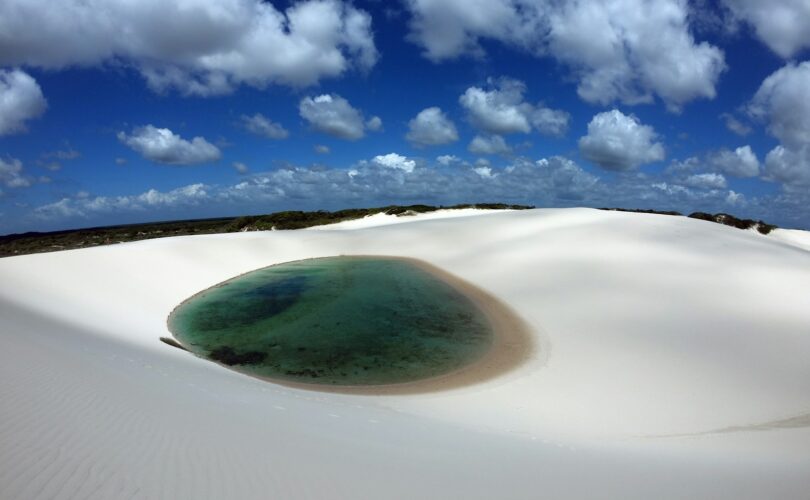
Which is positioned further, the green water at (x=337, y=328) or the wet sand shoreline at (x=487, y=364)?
the green water at (x=337, y=328)

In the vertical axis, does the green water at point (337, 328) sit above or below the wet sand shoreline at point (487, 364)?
above

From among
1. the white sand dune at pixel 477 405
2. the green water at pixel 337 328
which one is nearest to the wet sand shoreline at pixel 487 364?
the green water at pixel 337 328

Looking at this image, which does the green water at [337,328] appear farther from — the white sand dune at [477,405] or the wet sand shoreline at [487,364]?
the white sand dune at [477,405]

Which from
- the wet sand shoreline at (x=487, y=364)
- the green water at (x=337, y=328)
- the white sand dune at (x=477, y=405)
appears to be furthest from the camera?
the green water at (x=337, y=328)

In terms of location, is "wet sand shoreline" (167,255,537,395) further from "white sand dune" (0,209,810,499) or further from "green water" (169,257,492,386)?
"white sand dune" (0,209,810,499)

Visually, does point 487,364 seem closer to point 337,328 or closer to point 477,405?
point 477,405

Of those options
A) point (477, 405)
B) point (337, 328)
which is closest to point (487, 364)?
point (477, 405)
